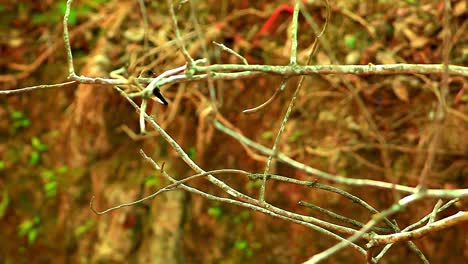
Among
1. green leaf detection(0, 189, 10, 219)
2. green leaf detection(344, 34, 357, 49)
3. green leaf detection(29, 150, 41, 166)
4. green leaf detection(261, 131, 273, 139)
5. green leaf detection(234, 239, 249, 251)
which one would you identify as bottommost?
green leaf detection(0, 189, 10, 219)

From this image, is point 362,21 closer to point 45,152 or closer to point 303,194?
point 303,194

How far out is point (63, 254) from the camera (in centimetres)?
249

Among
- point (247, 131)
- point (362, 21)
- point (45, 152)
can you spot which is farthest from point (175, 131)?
point (362, 21)

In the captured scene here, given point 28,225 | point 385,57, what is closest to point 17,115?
point 28,225

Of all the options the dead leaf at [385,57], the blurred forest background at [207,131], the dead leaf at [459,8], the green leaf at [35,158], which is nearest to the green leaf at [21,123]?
the blurred forest background at [207,131]

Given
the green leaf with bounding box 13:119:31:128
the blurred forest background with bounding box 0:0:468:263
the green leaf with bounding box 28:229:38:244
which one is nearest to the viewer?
the blurred forest background with bounding box 0:0:468:263

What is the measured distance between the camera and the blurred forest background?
2.04 meters

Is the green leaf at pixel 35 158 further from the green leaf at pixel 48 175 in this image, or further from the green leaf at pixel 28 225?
the green leaf at pixel 28 225

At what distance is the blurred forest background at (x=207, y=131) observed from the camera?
2.04 meters

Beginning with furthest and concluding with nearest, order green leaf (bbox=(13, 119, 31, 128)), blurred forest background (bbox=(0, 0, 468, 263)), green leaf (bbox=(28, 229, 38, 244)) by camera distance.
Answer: green leaf (bbox=(13, 119, 31, 128))
green leaf (bbox=(28, 229, 38, 244))
blurred forest background (bbox=(0, 0, 468, 263))

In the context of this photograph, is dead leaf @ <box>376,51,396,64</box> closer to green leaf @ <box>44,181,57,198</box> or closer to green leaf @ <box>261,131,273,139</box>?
green leaf @ <box>261,131,273,139</box>

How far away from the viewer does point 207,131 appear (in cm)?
234

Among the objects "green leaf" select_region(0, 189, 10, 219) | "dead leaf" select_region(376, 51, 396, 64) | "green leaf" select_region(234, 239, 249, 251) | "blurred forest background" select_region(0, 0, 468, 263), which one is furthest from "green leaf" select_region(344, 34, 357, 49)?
"green leaf" select_region(0, 189, 10, 219)

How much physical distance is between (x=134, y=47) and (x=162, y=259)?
36.3 inches
